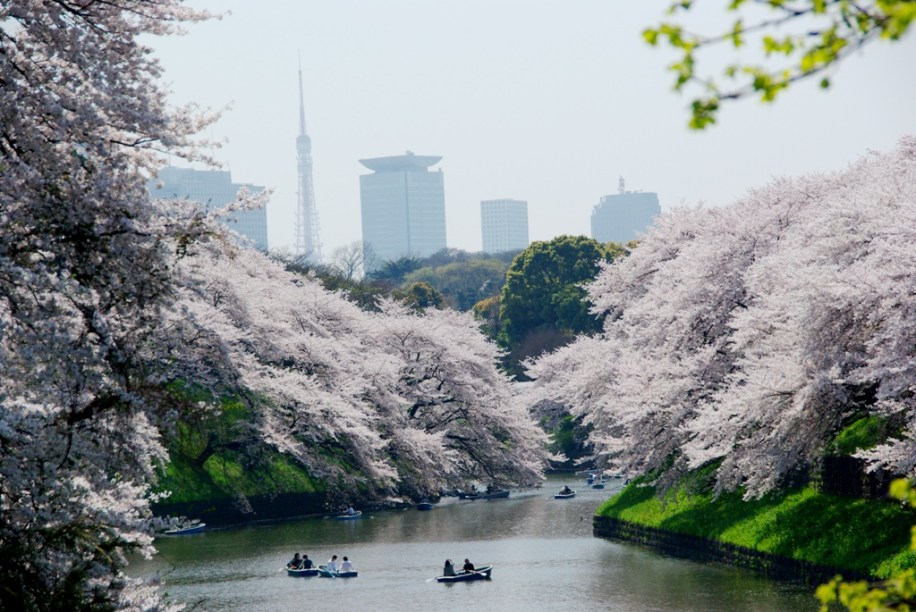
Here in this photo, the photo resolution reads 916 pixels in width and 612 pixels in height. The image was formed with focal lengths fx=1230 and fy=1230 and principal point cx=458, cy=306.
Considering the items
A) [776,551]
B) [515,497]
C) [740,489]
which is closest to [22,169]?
[776,551]

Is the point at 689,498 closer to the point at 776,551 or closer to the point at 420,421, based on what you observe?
the point at 776,551

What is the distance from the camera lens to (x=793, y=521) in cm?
2881

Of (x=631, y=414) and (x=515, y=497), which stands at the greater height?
(x=631, y=414)

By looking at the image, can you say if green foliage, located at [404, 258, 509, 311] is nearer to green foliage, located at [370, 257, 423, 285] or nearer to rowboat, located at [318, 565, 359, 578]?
green foliage, located at [370, 257, 423, 285]

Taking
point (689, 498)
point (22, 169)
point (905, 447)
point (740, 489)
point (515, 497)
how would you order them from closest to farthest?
point (22, 169), point (905, 447), point (740, 489), point (689, 498), point (515, 497)

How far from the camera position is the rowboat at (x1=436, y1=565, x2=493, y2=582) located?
30.5 m

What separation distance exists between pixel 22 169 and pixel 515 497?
143 feet

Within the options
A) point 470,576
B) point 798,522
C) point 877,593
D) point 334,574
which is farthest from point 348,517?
point 877,593

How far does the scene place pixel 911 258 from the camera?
22359mm

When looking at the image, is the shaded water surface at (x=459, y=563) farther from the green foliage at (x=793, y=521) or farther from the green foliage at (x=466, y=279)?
the green foliage at (x=466, y=279)

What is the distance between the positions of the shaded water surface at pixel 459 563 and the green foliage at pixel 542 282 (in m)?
41.4

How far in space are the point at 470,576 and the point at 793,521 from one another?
7.97 meters

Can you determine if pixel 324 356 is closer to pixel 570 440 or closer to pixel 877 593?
pixel 570 440

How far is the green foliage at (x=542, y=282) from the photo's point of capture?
8694 cm
